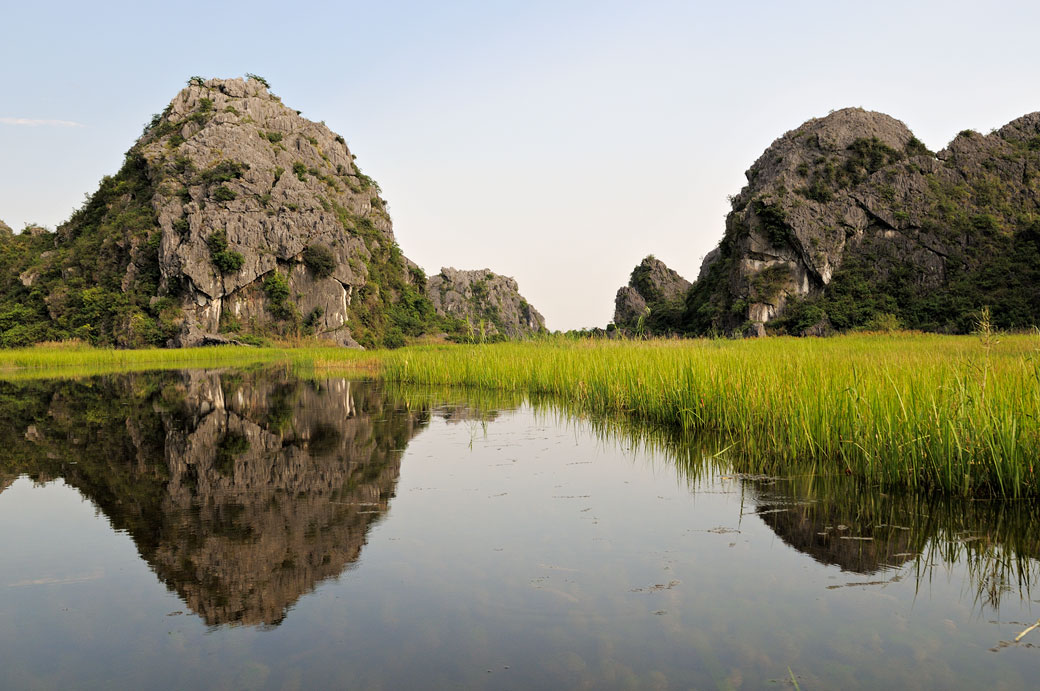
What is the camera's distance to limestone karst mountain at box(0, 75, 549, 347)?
168 ft

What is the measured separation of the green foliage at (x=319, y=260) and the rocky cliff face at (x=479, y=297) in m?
45.7

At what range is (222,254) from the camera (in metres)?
50.8

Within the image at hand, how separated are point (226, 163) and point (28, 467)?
179 feet

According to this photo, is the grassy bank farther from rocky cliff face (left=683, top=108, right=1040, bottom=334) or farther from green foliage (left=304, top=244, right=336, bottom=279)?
rocky cliff face (left=683, top=108, right=1040, bottom=334)

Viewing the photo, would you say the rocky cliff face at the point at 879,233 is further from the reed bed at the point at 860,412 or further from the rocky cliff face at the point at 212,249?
the reed bed at the point at 860,412

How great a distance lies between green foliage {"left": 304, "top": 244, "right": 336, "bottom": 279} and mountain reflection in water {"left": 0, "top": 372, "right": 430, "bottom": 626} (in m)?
42.1

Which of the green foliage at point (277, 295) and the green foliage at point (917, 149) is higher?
the green foliage at point (917, 149)

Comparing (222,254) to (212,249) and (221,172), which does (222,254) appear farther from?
(221,172)

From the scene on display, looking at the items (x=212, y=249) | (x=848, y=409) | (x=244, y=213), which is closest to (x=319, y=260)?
(x=244, y=213)

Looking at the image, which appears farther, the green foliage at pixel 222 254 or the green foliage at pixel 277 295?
the green foliage at pixel 277 295

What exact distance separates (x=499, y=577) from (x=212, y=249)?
53.9 metres

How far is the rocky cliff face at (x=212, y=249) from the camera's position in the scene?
168 feet

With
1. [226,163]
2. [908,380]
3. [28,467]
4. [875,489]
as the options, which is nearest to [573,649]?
[875,489]

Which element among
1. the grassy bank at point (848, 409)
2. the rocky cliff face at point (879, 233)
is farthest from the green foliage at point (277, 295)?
the grassy bank at point (848, 409)
